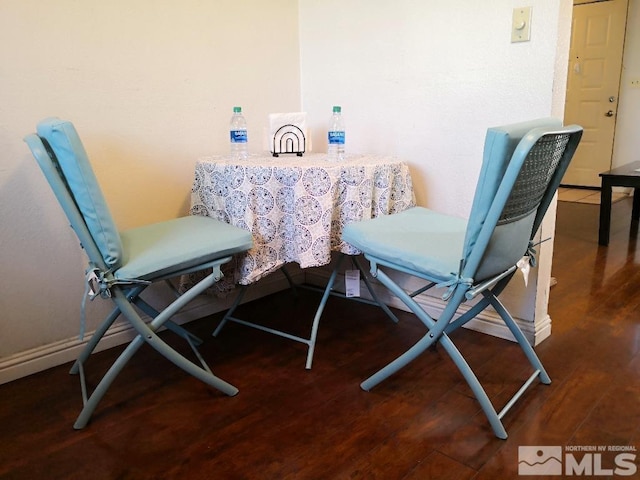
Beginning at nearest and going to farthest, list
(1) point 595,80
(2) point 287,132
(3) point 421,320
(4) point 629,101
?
1. (3) point 421,320
2. (2) point 287,132
3. (4) point 629,101
4. (1) point 595,80

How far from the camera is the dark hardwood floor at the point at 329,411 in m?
1.40

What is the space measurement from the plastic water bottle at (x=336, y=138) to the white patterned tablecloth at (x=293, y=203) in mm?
136

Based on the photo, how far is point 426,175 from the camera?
88.5 inches

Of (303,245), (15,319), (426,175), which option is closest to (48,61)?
(15,319)

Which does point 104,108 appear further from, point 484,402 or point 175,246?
point 484,402

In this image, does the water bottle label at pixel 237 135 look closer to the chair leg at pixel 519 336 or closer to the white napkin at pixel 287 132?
the white napkin at pixel 287 132

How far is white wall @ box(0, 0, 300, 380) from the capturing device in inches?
69.6

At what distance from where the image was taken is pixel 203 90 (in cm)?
224

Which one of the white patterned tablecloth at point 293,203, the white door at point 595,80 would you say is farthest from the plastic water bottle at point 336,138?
the white door at point 595,80

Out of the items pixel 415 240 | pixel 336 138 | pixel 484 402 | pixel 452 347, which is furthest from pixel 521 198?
pixel 336 138

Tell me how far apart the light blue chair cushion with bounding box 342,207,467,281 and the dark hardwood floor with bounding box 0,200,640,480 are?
0.49 metres

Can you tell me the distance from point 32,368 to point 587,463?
1.93 metres

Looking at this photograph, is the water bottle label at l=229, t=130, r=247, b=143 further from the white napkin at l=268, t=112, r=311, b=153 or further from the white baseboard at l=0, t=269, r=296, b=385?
the white baseboard at l=0, t=269, r=296, b=385

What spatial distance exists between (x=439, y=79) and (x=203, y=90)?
3.43 feet
